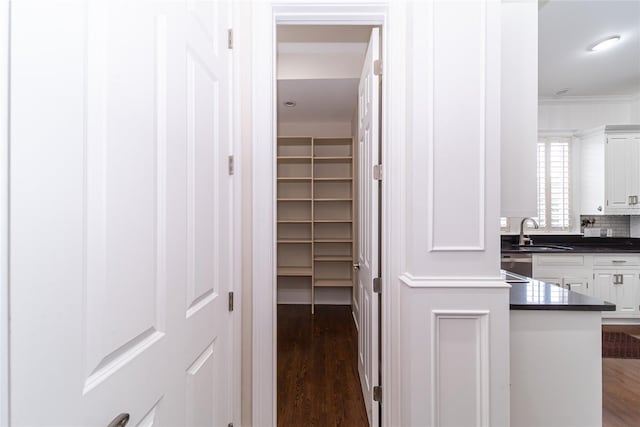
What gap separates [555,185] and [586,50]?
6.00 ft

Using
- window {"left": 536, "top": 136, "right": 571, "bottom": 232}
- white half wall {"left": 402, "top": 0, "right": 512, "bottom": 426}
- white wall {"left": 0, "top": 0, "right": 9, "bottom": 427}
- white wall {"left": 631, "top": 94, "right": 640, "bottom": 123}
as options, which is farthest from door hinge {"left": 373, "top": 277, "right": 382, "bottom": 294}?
white wall {"left": 631, "top": 94, "right": 640, "bottom": 123}

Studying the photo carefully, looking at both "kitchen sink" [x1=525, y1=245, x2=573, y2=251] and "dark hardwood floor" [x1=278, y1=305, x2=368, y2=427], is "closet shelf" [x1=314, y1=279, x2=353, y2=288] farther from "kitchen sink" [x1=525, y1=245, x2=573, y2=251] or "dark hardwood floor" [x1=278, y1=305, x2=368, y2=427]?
"kitchen sink" [x1=525, y1=245, x2=573, y2=251]

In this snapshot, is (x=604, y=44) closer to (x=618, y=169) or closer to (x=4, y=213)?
(x=618, y=169)

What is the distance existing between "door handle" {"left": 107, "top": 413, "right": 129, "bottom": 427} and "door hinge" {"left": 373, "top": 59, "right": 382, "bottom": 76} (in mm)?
1728

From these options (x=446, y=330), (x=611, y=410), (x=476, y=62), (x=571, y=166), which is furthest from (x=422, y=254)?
(x=571, y=166)

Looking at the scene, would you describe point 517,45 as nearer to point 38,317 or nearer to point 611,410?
point 38,317

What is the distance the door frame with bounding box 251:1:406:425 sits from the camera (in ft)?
4.91

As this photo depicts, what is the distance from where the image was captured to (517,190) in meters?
1.47

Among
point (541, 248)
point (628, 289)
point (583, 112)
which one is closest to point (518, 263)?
point (541, 248)

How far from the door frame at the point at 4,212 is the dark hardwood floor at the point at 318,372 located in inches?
72.4

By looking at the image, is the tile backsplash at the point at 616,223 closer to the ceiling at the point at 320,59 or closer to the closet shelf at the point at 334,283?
the closet shelf at the point at 334,283

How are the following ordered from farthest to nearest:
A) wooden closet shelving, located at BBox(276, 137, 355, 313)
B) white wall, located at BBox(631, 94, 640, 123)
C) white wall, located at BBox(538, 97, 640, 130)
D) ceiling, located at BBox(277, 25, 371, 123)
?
wooden closet shelving, located at BBox(276, 137, 355, 313) → white wall, located at BBox(538, 97, 640, 130) → white wall, located at BBox(631, 94, 640, 123) → ceiling, located at BBox(277, 25, 371, 123)

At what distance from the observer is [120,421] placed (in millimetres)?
659

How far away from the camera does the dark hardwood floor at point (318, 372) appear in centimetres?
200
